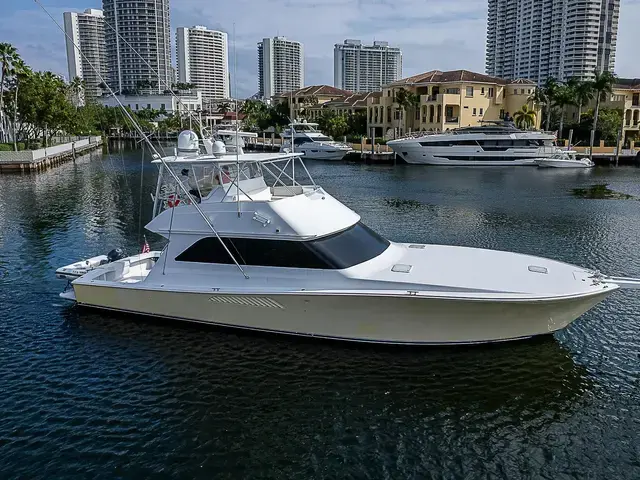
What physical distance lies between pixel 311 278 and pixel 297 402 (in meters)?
2.66

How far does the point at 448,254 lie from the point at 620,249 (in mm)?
12086

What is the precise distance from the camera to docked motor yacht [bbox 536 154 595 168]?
189ft

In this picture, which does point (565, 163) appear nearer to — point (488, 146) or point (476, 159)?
point (488, 146)

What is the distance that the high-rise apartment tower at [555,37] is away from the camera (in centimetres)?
16462

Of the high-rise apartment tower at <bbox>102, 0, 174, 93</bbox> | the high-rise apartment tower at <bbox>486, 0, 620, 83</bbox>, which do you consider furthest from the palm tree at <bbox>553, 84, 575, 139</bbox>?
the high-rise apartment tower at <bbox>486, 0, 620, 83</bbox>

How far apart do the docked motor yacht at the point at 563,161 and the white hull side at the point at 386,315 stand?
51694mm

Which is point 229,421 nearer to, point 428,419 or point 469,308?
point 428,419

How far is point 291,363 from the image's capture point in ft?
36.7

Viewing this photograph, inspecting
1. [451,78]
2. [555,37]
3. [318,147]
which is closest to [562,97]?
[451,78]

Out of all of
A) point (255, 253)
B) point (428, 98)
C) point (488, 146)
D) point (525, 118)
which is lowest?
point (255, 253)

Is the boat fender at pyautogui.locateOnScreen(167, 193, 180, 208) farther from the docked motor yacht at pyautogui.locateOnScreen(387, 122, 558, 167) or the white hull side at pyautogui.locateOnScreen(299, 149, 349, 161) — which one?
the white hull side at pyautogui.locateOnScreen(299, 149, 349, 161)

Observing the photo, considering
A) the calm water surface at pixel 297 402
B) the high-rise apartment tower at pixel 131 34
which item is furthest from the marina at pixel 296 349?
the high-rise apartment tower at pixel 131 34

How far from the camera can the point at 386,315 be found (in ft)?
35.9

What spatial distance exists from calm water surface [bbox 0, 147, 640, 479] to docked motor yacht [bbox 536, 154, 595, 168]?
46.7 meters
